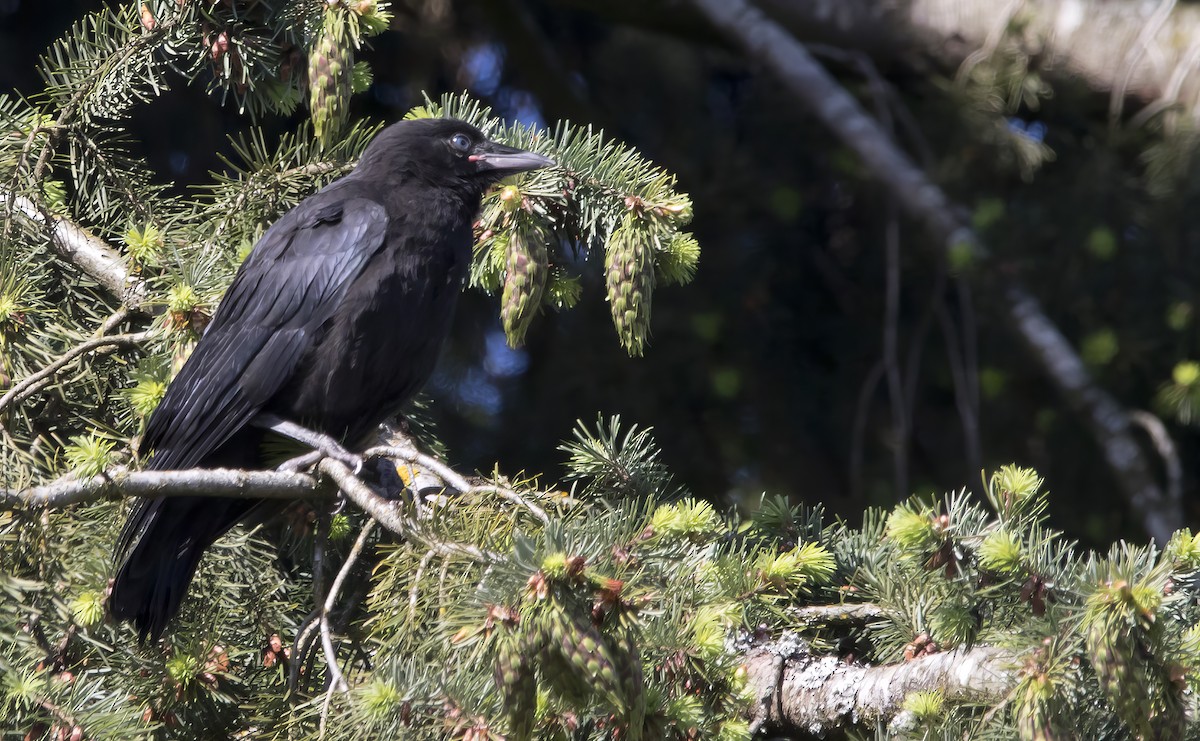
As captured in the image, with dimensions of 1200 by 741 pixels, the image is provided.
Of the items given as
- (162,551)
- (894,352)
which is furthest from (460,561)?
(894,352)

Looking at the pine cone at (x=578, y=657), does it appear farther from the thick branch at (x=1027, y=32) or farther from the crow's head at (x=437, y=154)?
the thick branch at (x=1027, y=32)

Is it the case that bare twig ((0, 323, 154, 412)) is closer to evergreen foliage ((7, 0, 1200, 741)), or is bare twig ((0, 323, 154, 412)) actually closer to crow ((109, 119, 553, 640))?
evergreen foliage ((7, 0, 1200, 741))

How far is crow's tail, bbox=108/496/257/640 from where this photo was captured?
2.48 metres

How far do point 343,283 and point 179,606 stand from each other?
90 centimetres

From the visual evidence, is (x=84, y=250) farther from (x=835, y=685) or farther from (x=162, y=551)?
(x=835, y=685)

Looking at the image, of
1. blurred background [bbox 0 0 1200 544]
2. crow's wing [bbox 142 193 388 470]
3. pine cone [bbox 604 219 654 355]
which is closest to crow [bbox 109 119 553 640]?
crow's wing [bbox 142 193 388 470]

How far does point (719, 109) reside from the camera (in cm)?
512

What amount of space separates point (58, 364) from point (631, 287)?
1.36 meters

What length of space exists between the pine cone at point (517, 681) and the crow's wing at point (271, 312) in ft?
4.98

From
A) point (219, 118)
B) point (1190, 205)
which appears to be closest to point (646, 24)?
point (219, 118)

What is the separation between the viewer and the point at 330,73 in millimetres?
2588

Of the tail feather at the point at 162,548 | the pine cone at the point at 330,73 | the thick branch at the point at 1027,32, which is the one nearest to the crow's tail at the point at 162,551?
the tail feather at the point at 162,548

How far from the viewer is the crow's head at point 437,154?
3.34m

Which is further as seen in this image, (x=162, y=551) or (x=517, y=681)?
(x=162, y=551)
